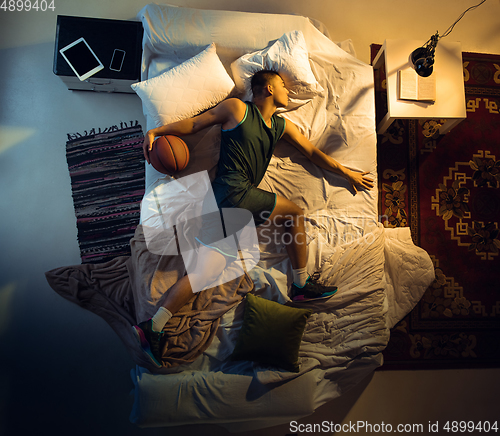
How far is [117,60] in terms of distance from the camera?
1955mm

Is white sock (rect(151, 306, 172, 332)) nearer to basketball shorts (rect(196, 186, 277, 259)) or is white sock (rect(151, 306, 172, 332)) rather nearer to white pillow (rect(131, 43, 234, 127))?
basketball shorts (rect(196, 186, 277, 259))

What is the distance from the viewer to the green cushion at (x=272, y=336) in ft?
5.39

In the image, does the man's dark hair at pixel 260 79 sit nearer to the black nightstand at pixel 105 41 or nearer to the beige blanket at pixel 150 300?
the black nightstand at pixel 105 41

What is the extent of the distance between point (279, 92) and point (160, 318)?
58.3 inches

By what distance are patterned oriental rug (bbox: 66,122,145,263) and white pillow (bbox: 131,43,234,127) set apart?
0.49 m

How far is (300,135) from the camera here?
1878mm

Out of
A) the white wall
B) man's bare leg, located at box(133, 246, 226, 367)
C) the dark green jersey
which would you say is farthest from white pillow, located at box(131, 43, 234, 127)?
man's bare leg, located at box(133, 246, 226, 367)

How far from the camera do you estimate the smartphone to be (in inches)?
76.8

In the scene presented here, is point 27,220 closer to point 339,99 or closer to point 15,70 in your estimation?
point 15,70

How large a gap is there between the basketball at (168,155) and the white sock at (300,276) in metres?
0.91

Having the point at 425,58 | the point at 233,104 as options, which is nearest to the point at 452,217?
the point at 425,58

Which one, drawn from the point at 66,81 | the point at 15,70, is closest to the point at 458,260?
the point at 66,81

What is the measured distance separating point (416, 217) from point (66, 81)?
2.75 metres

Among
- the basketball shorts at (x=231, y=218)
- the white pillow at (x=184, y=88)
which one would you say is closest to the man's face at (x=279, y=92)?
the white pillow at (x=184, y=88)
